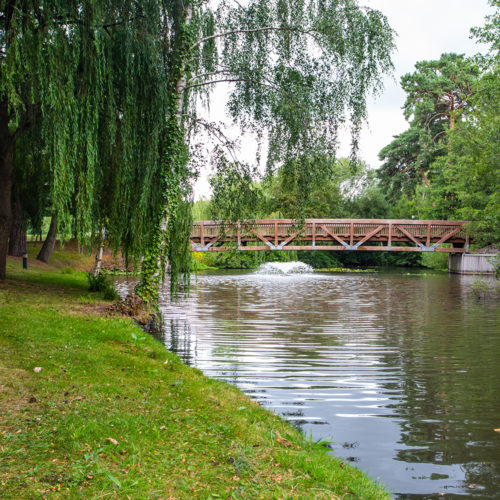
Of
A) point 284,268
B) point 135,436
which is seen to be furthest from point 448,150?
point 135,436

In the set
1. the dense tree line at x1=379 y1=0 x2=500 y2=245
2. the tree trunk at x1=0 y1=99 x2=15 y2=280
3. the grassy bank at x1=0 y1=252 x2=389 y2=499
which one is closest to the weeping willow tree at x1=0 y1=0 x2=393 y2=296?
the tree trunk at x1=0 y1=99 x2=15 y2=280

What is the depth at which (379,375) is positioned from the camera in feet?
25.1

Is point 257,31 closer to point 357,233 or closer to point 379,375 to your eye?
point 379,375

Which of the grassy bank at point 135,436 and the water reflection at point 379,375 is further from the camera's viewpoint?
the water reflection at point 379,375

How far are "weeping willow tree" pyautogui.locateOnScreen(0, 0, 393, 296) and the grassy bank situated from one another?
2.71 metres

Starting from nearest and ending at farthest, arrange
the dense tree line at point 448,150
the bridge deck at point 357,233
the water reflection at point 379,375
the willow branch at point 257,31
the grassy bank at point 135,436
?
the grassy bank at point 135,436 → the water reflection at point 379,375 → the willow branch at point 257,31 → the dense tree line at point 448,150 → the bridge deck at point 357,233

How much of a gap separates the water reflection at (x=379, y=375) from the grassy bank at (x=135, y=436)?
761mm

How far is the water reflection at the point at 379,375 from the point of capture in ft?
15.0

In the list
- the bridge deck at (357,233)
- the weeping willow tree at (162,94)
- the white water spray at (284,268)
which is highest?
the weeping willow tree at (162,94)

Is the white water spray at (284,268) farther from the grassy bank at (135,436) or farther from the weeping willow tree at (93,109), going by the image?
the grassy bank at (135,436)

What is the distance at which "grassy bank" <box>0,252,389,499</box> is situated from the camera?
3.29 meters

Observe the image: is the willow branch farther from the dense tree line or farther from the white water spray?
the white water spray

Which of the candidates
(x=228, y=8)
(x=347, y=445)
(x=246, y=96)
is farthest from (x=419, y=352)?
(x=228, y=8)

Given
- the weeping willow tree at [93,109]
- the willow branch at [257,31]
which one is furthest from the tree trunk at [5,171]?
the willow branch at [257,31]
